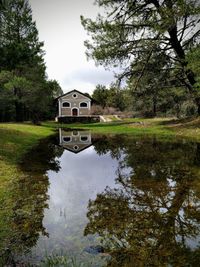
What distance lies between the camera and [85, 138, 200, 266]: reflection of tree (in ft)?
14.1

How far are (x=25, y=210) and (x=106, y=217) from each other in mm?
1944

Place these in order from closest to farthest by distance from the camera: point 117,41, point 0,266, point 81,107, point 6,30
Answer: point 0,266 < point 117,41 < point 6,30 < point 81,107

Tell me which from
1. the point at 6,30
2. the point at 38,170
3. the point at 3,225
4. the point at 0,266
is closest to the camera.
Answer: the point at 0,266

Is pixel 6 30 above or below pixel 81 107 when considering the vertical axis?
above

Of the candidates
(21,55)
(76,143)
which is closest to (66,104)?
(21,55)

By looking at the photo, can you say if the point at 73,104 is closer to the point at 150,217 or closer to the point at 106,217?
the point at 106,217

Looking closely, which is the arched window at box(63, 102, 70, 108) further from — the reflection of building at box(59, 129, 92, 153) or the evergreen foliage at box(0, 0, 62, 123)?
the reflection of building at box(59, 129, 92, 153)

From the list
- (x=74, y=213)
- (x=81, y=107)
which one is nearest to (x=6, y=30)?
(x=81, y=107)

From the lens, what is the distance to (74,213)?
6.48m

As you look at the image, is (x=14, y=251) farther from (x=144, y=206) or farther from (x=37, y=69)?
(x=37, y=69)

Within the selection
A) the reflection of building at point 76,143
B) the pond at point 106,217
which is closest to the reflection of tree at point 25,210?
the pond at point 106,217

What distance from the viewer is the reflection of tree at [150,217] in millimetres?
4285

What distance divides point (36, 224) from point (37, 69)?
116ft

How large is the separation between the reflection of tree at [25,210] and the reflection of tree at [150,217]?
1.14 meters
